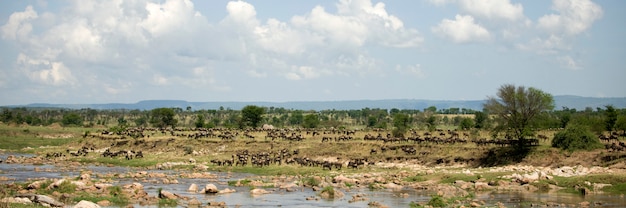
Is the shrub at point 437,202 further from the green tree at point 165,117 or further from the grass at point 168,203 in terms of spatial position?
the green tree at point 165,117

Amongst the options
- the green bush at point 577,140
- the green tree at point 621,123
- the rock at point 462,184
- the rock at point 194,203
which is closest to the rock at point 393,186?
the rock at point 462,184

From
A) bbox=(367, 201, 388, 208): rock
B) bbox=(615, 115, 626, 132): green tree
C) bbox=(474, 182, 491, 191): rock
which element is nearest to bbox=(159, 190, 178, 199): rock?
bbox=(367, 201, 388, 208): rock

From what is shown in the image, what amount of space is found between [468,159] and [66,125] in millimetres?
106486

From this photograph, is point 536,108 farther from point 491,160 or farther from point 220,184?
point 220,184

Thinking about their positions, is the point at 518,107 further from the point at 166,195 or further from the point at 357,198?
the point at 166,195

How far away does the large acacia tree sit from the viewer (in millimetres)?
55594

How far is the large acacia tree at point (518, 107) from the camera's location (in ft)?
182

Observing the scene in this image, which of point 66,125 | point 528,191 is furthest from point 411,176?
point 66,125

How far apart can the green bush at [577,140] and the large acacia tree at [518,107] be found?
176 inches

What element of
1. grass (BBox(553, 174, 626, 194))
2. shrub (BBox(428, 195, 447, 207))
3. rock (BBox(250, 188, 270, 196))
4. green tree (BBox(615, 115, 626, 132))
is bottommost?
rock (BBox(250, 188, 270, 196))

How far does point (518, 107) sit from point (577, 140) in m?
7.52

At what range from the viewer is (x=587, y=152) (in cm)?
4862

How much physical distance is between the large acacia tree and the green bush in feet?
14.7

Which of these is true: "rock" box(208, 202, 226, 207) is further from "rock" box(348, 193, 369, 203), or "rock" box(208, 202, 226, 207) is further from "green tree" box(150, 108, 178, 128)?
"green tree" box(150, 108, 178, 128)
